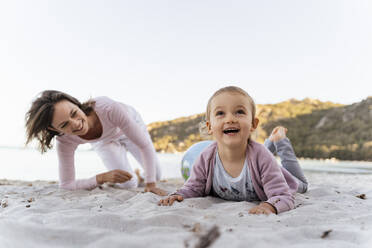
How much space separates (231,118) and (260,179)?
544 mm

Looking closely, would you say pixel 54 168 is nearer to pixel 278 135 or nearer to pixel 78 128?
pixel 78 128

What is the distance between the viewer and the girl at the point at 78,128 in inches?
107

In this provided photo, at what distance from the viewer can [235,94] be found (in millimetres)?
2158

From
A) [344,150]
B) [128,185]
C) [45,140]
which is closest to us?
[45,140]

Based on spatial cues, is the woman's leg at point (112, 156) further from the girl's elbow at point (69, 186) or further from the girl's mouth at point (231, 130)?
the girl's mouth at point (231, 130)

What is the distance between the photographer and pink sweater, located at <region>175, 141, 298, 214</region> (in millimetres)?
2013

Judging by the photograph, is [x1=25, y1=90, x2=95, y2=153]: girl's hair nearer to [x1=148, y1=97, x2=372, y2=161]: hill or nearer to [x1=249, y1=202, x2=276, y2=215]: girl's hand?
[x1=249, y1=202, x2=276, y2=215]: girl's hand

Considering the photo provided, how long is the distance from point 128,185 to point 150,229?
265cm

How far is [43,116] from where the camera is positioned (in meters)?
2.69

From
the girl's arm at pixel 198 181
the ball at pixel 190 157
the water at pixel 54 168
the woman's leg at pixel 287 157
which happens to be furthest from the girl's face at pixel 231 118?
the water at pixel 54 168

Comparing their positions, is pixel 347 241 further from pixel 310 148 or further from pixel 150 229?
pixel 310 148

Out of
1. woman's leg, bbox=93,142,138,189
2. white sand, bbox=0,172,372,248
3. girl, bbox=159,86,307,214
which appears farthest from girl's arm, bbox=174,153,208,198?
woman's leg, bbox=93,142,138,189

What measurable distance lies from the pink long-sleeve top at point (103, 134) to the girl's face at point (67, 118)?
45 cm

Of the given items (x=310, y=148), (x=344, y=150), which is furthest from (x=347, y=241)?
(x=310, y=148)
